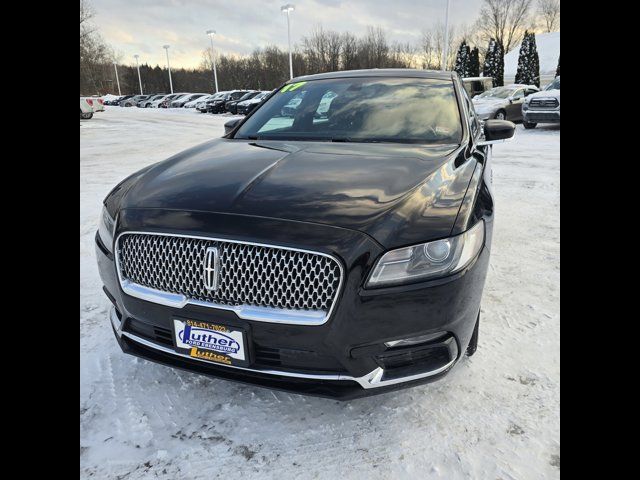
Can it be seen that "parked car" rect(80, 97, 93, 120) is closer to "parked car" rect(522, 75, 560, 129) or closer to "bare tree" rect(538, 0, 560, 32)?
"parked car" rect(522, 75, 560, 129)

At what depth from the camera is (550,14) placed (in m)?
61.2

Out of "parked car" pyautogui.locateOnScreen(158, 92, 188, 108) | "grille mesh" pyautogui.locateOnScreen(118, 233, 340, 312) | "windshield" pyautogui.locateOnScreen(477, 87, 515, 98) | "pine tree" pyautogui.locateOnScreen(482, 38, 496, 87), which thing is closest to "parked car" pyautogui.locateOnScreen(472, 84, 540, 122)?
"windshield" pyautogui.locateOnScreen(477, 87, 515, 98)

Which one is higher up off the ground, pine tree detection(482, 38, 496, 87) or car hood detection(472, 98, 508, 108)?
pine tree detection(482, 38, 496, 87)

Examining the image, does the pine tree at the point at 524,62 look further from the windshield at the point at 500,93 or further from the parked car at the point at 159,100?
the parked car at the point at 159,100

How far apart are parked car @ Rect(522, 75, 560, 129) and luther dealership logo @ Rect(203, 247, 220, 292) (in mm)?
14185

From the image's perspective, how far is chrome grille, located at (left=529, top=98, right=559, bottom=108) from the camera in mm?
13455

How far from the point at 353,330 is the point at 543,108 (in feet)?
47.1

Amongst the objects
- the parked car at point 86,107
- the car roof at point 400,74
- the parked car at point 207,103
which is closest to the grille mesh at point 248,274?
the car roof at point 400,74

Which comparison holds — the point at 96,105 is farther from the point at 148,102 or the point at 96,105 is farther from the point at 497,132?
the point at 148,102

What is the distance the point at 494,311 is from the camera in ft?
9.93
